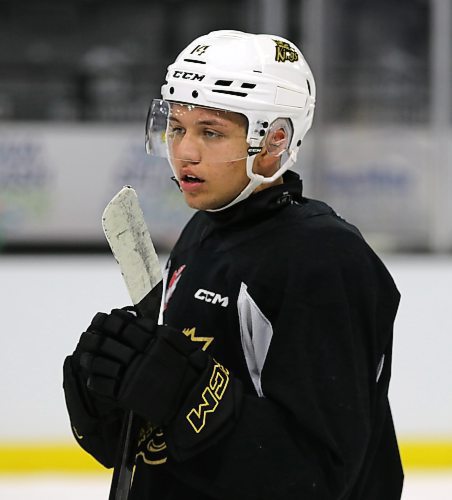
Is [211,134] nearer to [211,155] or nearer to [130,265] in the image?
[211,155]

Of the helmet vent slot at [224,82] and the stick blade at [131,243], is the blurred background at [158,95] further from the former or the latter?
the helmet vent slot at [224,82]

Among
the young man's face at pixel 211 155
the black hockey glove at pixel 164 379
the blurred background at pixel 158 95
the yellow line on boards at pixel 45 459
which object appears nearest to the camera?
the black hockey glove at pixel 164 379

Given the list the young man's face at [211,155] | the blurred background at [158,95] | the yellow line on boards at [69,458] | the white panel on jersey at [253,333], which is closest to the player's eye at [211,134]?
the young man's face at [211,155]

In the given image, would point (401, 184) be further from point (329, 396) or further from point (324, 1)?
point (329, 396)

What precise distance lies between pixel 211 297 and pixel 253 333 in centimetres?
6

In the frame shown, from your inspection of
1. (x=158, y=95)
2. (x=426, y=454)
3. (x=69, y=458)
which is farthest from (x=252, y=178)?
(x=158, y=95)

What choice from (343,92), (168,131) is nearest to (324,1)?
(343,92)

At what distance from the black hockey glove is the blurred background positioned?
2.67 metres

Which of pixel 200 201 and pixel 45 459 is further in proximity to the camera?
pixel 45 459

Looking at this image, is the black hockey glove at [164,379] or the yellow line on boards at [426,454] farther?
the yellow line on boards at [426,454]

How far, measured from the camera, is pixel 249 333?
101cm

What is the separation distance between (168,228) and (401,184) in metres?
0.95

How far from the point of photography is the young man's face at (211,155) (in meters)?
1.04

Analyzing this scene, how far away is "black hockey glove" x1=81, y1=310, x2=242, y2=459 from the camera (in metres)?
0.93
